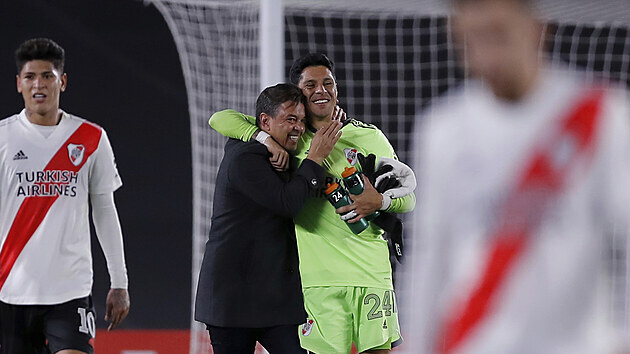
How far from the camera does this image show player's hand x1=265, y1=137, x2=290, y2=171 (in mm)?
3615

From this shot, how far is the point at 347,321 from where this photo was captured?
3.73m

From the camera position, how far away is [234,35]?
22.4 ft

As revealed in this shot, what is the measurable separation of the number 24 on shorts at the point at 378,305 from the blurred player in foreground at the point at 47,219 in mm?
1003

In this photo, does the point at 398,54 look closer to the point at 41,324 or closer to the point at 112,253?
the point at 112,253

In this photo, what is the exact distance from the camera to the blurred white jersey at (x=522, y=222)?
1.59m

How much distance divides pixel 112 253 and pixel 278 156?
91 cm

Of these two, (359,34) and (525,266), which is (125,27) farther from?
(525,266)

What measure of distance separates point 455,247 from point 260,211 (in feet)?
6.62

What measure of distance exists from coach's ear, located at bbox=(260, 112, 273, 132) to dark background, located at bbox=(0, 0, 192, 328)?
516 cm

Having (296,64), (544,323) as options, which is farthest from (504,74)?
(296,64)

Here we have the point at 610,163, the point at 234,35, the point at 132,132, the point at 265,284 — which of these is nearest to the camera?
the point at 610,163

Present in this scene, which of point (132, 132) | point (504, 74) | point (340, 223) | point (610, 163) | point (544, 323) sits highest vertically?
point (504, 74)

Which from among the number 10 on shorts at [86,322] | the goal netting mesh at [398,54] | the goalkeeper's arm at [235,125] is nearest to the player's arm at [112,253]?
the number 10 on shorts at [86,322]

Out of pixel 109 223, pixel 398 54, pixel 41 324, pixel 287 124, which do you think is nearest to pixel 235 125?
pixel 287 124
